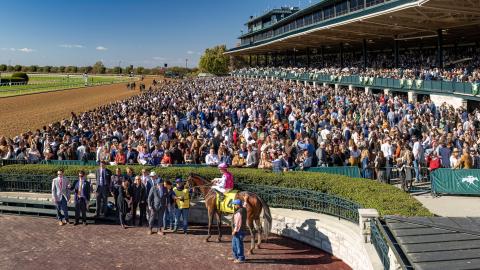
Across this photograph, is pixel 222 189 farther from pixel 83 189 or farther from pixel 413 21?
pixel 413 21

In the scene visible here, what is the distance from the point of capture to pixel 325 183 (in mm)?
11891

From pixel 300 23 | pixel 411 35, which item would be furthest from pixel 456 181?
pixel 300 23

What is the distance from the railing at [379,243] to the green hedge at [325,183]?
2.41 ft

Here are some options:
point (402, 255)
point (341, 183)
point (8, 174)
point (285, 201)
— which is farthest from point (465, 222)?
point (8, 174)

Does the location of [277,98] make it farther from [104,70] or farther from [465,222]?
[104,70]

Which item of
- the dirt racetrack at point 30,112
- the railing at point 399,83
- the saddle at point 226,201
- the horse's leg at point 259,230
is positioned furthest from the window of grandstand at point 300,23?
the horse's leg at point 259,230

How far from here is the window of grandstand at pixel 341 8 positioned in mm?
54487

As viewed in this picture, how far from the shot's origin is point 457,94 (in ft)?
82.0

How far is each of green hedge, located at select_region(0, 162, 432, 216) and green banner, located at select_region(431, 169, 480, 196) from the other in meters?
2.44

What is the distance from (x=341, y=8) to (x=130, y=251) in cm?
5098

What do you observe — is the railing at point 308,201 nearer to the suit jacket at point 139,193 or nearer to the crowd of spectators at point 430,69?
the suit jacket at point 139,193

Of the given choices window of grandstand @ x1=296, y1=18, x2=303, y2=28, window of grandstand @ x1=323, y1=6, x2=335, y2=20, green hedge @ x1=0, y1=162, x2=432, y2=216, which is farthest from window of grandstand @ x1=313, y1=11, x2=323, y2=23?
green hedge @ x1=0, y1=162, x2=432, y2=216

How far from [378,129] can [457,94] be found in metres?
9.88

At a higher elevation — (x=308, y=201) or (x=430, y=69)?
(x=430, y=69)
